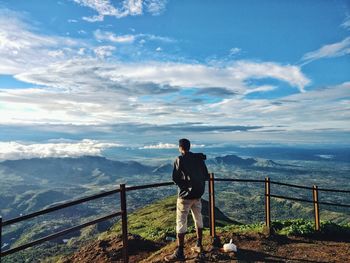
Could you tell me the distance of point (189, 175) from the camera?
12.2 m

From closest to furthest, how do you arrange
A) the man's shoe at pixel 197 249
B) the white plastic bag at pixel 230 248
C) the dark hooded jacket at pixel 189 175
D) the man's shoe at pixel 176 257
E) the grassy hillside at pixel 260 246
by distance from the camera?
the dark hooded jacket at pixel 189 175 < the man's shoe at pixel 176 257 < the man's shoe at pixel 197 249 < the white plastic bag at pixel 230 248 < the grassy hillside at pixel 260 246

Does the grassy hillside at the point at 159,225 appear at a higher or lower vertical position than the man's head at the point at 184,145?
lower

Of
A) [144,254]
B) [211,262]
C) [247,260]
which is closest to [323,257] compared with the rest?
[247,260]

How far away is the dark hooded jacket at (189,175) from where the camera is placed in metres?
12.2

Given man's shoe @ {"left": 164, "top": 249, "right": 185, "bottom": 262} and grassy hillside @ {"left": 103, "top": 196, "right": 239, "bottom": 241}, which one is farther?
grassy hillside @ {"left": 103, "top": 196, "right": 239, "bottom": 241}

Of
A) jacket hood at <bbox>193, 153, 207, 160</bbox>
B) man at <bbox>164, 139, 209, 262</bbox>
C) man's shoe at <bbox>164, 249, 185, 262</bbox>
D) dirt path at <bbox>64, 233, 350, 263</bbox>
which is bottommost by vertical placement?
dirt path at <bbox>64, 233, 350, 263</bbox>

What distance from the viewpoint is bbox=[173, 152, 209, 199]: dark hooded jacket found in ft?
40.0

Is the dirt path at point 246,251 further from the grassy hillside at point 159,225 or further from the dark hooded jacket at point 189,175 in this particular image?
the grassy hillside at point 159,225

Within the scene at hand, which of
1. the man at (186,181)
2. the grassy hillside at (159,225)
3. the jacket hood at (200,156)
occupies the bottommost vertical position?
the grassy hillside at (159,225)

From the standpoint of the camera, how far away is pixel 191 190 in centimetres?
1223

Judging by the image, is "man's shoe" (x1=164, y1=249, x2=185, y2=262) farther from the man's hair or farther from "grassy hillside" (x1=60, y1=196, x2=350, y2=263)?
the man's hair

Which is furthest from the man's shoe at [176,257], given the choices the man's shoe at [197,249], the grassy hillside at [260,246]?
the man's shoe at [197,249]

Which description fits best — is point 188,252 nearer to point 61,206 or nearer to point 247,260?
point 247,260

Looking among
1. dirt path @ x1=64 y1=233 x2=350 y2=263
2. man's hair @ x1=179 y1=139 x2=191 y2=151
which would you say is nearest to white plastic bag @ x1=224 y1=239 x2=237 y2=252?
dirt path @ x1=64 y1=233 x2=350 y2=263
